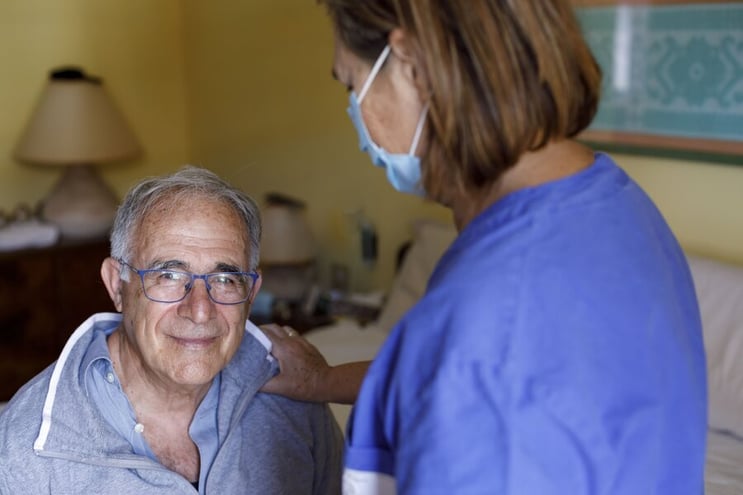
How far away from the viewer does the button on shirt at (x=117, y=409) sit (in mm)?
1478

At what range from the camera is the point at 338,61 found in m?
1.04

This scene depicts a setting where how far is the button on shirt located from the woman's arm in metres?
0.13

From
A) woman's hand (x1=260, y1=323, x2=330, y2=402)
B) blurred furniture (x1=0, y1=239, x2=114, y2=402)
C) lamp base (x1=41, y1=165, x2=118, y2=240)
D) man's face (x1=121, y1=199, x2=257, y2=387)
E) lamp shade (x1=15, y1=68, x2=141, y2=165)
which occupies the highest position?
man's face (x1=121, y1=199, x2=257, y2=387)

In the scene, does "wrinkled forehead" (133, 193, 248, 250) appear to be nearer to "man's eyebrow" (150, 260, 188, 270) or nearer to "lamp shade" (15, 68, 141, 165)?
"man's eyebrow" (150, 260, 188, 270)

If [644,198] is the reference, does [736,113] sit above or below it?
below

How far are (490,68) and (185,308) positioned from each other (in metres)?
0.75

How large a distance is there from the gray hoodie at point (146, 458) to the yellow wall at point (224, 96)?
174cm

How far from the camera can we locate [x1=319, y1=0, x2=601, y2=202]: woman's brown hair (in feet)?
3.02

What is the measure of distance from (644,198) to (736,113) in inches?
64.9

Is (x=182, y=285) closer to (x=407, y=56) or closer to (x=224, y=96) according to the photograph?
(x=407, y=56)

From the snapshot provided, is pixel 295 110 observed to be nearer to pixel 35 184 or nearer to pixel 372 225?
pixel 372 225

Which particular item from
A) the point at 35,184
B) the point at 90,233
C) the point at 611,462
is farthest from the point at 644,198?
the point at 35,184

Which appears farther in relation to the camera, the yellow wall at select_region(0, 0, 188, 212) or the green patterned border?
the yellow wall at select_region(0, 0, 188, 212)

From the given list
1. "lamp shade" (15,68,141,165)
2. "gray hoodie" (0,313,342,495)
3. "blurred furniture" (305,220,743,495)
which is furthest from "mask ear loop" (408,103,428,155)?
"lamp shade" (15,68,141,165)
